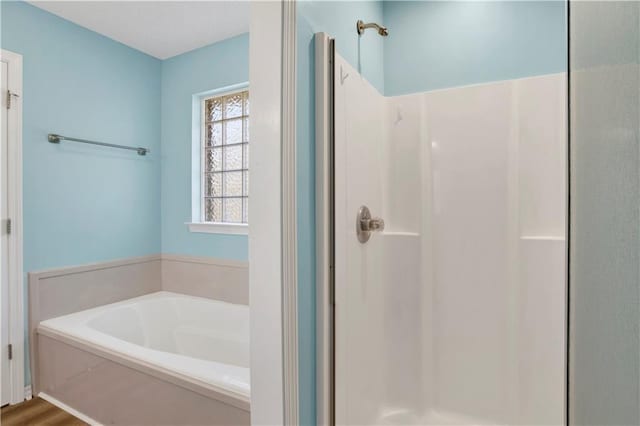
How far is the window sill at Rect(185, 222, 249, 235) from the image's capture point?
96.5 inches

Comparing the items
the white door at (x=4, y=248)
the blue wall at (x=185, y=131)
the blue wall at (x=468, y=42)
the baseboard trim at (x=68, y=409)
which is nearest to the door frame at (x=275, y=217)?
the blue wall at (x=468, y=42)

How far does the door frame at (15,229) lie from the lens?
6.40ft

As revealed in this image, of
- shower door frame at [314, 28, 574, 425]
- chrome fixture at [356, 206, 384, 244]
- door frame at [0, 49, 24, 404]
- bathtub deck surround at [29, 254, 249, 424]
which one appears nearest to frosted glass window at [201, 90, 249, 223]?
bathtub deck surround at [29, 254, 249, 424]

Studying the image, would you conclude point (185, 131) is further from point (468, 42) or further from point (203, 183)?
point (468, 42)

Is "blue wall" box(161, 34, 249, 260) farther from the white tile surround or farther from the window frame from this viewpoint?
the white tile surround

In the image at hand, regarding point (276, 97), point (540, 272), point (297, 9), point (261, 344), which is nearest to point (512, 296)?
point (540, 272)

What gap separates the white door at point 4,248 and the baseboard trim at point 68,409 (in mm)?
179

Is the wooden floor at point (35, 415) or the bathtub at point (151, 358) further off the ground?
the bathtub at point (151, 358)

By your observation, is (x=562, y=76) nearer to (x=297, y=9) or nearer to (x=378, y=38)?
(x=378, y=38)

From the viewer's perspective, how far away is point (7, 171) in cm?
193

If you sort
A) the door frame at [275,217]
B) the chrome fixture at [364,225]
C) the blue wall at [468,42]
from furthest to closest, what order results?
the blue wall at [468,42] < the chrome fixture at [364,225] < the door frame at [275,217]

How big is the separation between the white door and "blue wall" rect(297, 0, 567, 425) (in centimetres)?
192

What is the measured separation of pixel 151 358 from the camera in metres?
1.56

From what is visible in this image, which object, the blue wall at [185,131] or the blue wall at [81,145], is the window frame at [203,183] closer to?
the blue wall at [185,131]
